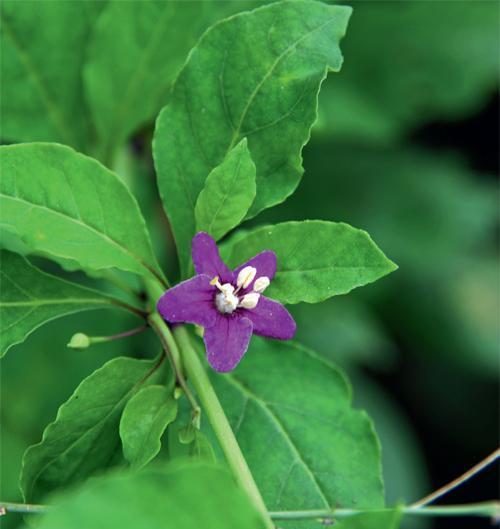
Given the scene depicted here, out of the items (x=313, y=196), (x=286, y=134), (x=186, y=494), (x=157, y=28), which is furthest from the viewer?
(x=313, y=196)

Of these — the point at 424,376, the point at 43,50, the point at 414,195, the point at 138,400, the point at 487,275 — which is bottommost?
the point at 424,376

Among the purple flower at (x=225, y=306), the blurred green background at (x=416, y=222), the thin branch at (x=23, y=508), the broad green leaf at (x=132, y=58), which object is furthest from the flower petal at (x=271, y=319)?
the blurred green background at (x=416, y=222)

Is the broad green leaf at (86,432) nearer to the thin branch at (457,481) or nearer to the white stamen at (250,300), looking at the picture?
the white stamen at (250,300)

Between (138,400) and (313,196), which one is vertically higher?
(138,400)

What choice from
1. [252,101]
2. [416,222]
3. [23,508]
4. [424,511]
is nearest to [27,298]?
[23,508]

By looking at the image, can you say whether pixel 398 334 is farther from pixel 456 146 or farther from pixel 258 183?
pixel 258 183

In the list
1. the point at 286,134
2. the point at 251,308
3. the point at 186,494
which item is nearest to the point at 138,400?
the point at 251,308

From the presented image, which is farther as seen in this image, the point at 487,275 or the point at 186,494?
the point at 487,275

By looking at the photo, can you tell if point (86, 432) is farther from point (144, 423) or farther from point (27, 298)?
point (27, 298)
